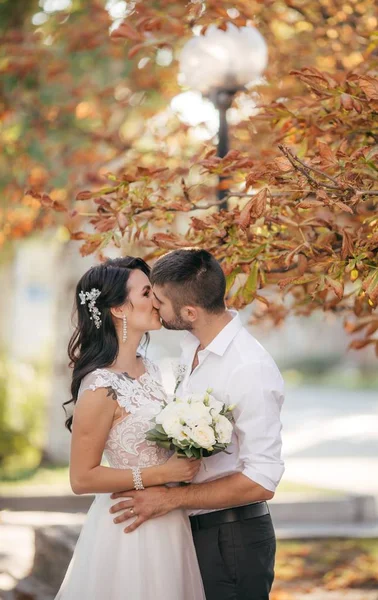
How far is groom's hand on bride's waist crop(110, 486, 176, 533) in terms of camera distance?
3.33 metres

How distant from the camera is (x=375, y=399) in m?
23.8

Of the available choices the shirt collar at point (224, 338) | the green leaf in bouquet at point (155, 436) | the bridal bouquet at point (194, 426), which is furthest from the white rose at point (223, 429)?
the shirt collar at point (224, 338)

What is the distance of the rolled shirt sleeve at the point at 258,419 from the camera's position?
317cm

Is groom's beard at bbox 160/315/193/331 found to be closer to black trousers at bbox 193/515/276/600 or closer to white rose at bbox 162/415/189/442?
white rose at bbox 162/415/189/442

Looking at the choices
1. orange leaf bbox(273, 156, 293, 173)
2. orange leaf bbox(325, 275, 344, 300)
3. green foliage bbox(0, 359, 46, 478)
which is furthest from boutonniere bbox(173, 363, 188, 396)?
green foliage bbox(0, 359, 46, 478)

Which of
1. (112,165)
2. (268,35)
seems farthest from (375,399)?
(268,35)

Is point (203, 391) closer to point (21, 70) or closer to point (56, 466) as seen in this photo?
point (21, 70)

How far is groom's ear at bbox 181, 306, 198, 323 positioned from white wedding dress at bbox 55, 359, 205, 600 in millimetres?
381

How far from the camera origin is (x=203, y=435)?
3.05m

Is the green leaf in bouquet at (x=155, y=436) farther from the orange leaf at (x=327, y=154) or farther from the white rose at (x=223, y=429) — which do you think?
the orange leaf at (x=327, y=154)

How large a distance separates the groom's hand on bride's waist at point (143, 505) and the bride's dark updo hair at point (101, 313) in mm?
498

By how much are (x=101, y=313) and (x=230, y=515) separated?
1.02m

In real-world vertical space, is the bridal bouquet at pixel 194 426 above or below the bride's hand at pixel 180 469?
above

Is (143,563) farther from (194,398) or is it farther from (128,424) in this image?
(194,398)
